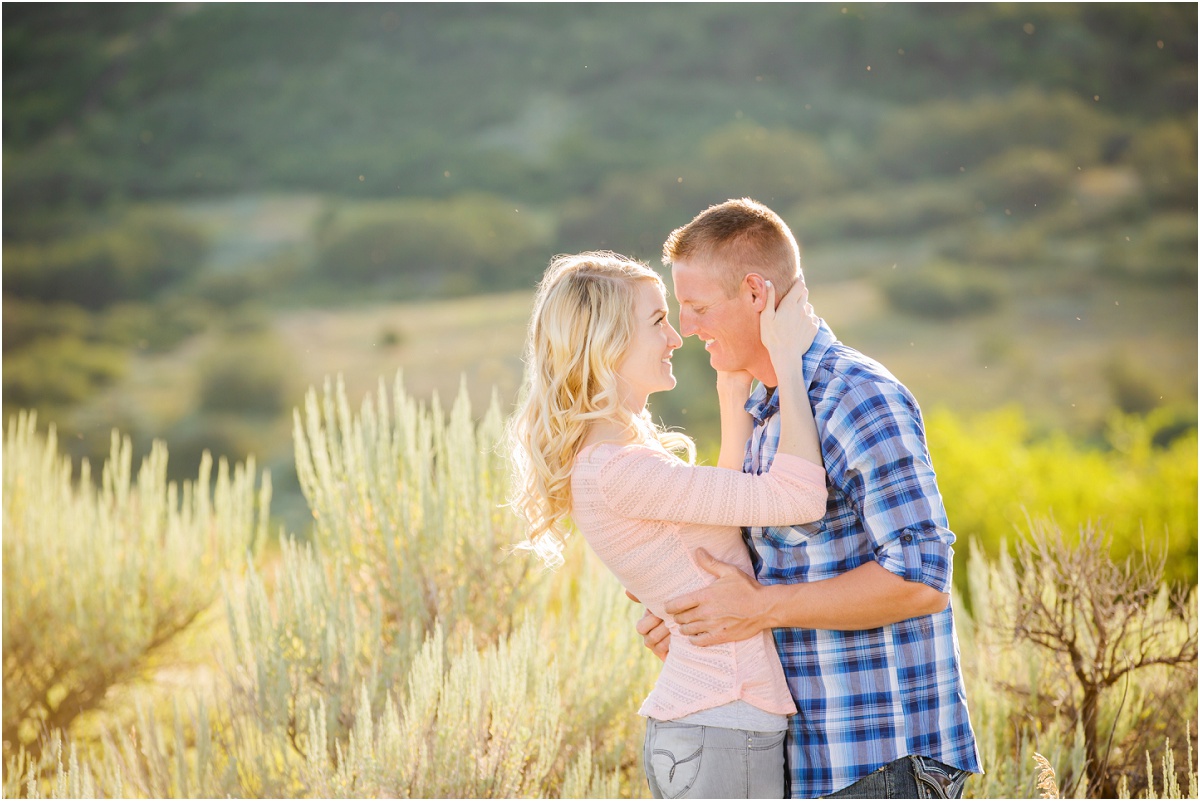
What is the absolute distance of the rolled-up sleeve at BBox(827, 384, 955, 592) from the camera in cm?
178

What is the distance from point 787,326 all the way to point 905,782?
0.93m

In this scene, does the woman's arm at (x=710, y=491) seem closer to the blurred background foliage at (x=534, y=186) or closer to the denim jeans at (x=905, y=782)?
the denim jeans at (x=905, y=782)

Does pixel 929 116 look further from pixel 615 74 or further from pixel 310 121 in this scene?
pixel 310 121

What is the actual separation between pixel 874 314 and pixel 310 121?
13.5m

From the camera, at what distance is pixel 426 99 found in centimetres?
2230

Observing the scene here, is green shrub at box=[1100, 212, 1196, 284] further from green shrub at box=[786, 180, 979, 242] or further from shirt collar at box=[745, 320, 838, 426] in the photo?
shirt collar at box=[745, 320, 838, 426]

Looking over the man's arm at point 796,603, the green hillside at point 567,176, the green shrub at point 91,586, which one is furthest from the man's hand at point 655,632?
the green hillside at point 567,176

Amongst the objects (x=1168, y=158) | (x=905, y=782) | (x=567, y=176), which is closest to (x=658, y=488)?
(x=905, y=782)

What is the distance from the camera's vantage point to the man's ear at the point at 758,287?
207 cm

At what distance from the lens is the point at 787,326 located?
6.59 ft

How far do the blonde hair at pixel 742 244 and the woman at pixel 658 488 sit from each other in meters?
0.07

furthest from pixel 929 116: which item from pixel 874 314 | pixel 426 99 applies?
pixel 426 99

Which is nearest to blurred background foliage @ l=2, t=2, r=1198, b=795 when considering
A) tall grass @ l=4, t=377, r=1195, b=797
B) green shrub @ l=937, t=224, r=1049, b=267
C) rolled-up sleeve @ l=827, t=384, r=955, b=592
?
green shrub @ l=937, t=224, r=1049, b=267

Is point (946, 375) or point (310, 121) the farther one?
point (310, 121)
